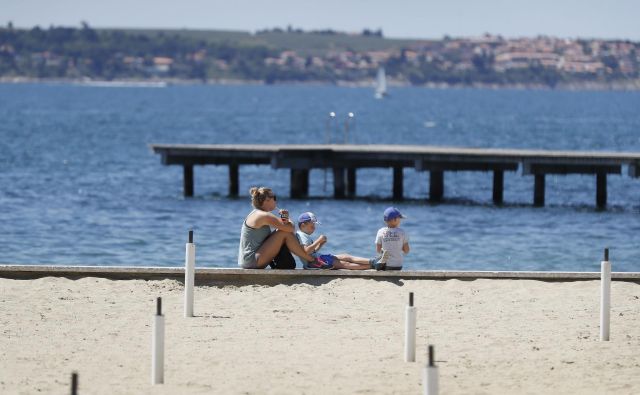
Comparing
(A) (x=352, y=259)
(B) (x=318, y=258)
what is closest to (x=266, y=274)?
(B) (x=318, y=258)

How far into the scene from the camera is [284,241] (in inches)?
658

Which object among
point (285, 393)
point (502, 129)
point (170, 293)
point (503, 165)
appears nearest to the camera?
point (285, 393)

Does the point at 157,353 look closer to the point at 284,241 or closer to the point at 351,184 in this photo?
the point at 284,241

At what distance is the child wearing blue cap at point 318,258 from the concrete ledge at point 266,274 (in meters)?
0.37

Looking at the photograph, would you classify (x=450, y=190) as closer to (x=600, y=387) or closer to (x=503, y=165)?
(x=503, y=165)

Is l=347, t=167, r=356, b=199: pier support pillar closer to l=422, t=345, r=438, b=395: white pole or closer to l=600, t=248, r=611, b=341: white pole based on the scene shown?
l=600, t=248, r=611, b=341: white pole

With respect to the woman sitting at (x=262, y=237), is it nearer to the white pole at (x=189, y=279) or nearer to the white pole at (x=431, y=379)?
the white pole at (x=189, y=279)

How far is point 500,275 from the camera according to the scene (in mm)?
16922

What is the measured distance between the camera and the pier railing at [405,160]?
3631cm

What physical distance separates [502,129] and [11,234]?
79.5 meters

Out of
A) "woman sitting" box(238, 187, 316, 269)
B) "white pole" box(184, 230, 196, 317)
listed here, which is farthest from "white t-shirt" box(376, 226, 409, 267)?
"white pole" box(184, 230, 196, 317)

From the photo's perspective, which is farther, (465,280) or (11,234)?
(11,234)

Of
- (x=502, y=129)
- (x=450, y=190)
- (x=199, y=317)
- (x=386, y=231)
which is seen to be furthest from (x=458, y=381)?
(x=502, y=129)

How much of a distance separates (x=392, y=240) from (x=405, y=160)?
21611mm
